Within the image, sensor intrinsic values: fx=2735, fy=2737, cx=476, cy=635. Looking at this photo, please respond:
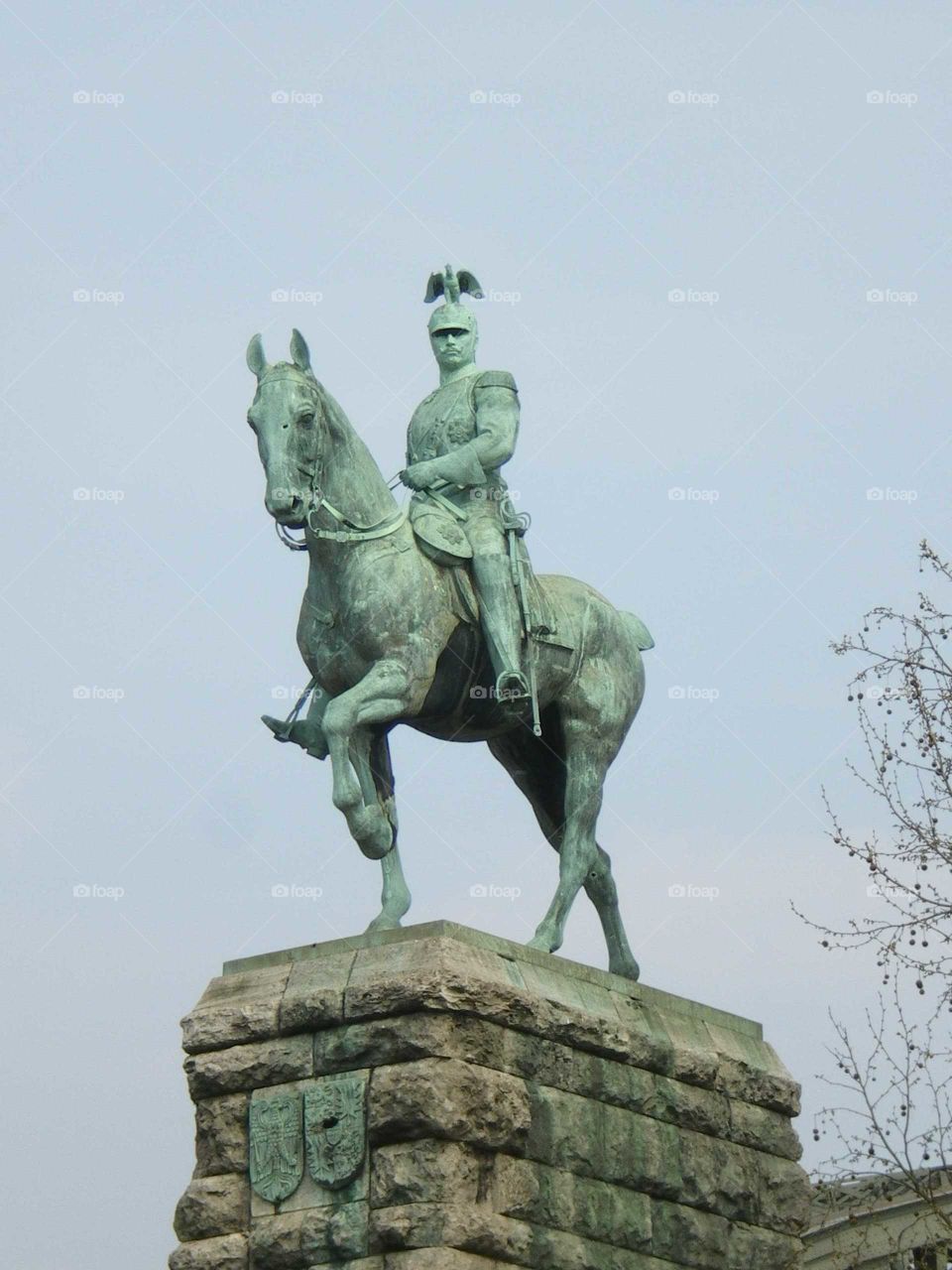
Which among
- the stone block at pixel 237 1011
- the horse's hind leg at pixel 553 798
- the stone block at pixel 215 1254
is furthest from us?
the horse's hind leg at pixel 553 798

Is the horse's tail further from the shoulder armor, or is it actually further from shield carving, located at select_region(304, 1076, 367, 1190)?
shield carving, located at select_region(304, 1076, 367, 1190)

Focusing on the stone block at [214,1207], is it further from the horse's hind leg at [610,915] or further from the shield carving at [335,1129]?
the horse's hind leg at [610,915]

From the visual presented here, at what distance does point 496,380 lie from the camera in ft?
56.0

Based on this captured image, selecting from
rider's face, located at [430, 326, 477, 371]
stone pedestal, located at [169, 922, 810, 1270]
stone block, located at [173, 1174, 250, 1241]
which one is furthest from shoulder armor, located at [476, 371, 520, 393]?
stone block, located at [173, 1174, 250, 1241]

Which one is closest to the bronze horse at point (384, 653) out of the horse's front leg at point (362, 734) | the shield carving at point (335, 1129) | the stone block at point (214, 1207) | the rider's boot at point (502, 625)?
the horse's front leg at point (362, 734)

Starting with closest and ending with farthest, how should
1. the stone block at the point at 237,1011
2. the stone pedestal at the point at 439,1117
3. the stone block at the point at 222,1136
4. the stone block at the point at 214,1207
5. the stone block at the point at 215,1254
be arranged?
the stone pedestal at the point at 439,1117 < the stone block at the point at 215,1254 < the stone block at the point at 214,1207 < the stone block at the point at 222,1136 < the stone block at the point at 237,1011

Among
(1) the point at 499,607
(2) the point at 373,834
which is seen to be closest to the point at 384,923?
(2) the point at 373,834

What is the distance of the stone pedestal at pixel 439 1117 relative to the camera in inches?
568

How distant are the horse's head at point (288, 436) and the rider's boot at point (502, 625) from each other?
1.23 metres

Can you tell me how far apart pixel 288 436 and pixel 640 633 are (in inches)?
129

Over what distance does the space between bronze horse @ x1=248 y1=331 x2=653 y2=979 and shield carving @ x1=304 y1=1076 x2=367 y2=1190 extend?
126 cm

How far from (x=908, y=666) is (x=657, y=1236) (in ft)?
15.0

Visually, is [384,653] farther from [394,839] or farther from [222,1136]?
[222,1136]

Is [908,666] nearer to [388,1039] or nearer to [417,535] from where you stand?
[417,535]
